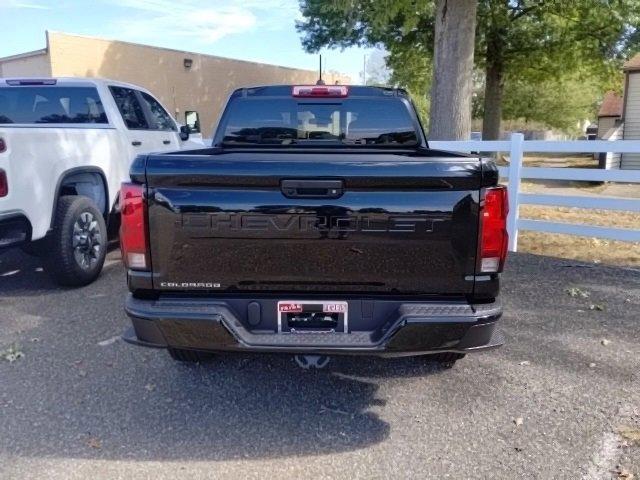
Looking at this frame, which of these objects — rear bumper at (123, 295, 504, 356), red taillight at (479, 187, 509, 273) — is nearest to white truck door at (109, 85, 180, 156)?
rear bumper at (123, 295, 504, 356)

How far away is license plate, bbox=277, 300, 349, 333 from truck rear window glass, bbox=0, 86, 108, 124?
4945 mm

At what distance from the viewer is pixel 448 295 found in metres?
2.93

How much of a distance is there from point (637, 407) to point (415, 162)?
2.15 metres

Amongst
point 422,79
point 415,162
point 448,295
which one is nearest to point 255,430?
point 448,295

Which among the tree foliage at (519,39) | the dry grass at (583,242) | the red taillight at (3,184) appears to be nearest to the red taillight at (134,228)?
the red taillight at (3,184)

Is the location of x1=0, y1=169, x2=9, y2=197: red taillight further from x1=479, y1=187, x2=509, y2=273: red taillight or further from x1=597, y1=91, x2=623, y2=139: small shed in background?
x1=597, y1=91, x2=623, y2=139: small shed in background

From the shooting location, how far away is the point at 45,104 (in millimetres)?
6809

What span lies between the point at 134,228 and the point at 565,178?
607 cm

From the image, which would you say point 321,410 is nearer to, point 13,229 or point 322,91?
point 322,91

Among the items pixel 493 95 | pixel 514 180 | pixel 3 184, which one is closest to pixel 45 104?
pixel 3 184

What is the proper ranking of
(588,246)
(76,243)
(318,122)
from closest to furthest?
(318,122), (76,243), (588,246)

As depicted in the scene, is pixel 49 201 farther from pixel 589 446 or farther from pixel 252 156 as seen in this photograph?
pixel 589 446

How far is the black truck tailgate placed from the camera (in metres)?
2.81

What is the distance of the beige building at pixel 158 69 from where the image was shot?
716 inches
